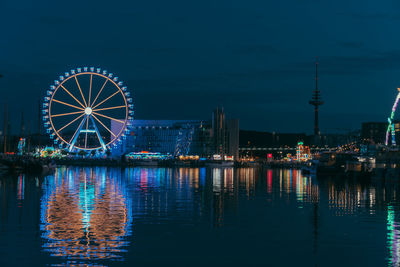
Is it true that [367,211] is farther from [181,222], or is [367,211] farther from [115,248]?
[115,248]

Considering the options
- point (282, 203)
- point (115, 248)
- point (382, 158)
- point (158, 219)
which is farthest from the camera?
point (382, 158)

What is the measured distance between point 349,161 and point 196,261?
69.4 meters

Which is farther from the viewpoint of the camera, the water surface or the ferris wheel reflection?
the ferris wheel reflection

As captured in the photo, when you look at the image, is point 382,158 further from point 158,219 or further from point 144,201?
point 158,219

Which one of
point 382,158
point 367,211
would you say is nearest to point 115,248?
point 367,211

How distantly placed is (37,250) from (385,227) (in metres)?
12.9

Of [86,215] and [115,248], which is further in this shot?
[86,215]

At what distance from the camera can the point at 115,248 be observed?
18.5m

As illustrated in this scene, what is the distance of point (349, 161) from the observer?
83.8m

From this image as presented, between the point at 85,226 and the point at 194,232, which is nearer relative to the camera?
the point at 194,232

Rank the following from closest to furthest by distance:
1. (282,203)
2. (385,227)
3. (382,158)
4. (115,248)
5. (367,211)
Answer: (115,248)
(385,227)
(367,211)
(282,203)
(382,158)

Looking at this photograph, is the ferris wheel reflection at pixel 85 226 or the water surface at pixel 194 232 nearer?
the water surface at pixel 194 232

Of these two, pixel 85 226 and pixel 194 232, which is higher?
pixel 85 226

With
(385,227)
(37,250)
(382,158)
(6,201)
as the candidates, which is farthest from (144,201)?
(382,158)
